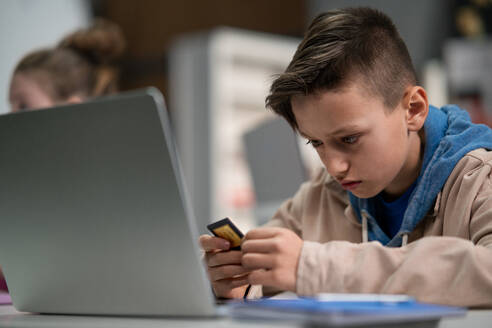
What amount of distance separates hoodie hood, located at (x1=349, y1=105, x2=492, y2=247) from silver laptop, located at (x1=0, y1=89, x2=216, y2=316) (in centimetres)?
43

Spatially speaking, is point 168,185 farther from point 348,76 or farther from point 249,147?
point 249,147

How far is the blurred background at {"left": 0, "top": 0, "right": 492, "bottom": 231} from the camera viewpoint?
2.72m

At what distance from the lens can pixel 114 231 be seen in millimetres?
582

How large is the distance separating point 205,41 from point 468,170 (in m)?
2.79

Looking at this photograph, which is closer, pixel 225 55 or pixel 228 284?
pixel 228 284

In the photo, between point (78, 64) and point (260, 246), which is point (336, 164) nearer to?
point (260, 246)

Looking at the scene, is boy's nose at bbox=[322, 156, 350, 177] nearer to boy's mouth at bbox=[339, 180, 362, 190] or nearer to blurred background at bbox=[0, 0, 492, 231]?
boy's mouth at bbox=[339, 180, 362, 190]

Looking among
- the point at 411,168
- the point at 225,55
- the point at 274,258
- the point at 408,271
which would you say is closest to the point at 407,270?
the point at 408,271

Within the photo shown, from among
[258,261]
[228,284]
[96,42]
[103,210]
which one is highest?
[96,42]

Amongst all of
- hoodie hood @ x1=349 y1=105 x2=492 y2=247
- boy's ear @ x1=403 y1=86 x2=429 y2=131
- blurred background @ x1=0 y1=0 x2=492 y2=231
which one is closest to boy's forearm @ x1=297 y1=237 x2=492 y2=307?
hoodie hood @ x1=349 y1=105 x2=492 y2=247

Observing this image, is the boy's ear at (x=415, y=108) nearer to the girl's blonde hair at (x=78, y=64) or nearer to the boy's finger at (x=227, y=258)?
the boy's finger at (x=227, y=258)

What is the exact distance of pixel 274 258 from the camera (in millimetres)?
638

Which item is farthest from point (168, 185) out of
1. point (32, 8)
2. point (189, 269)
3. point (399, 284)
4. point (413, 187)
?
point (32, 8)

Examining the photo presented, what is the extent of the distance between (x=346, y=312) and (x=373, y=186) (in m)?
0.47
